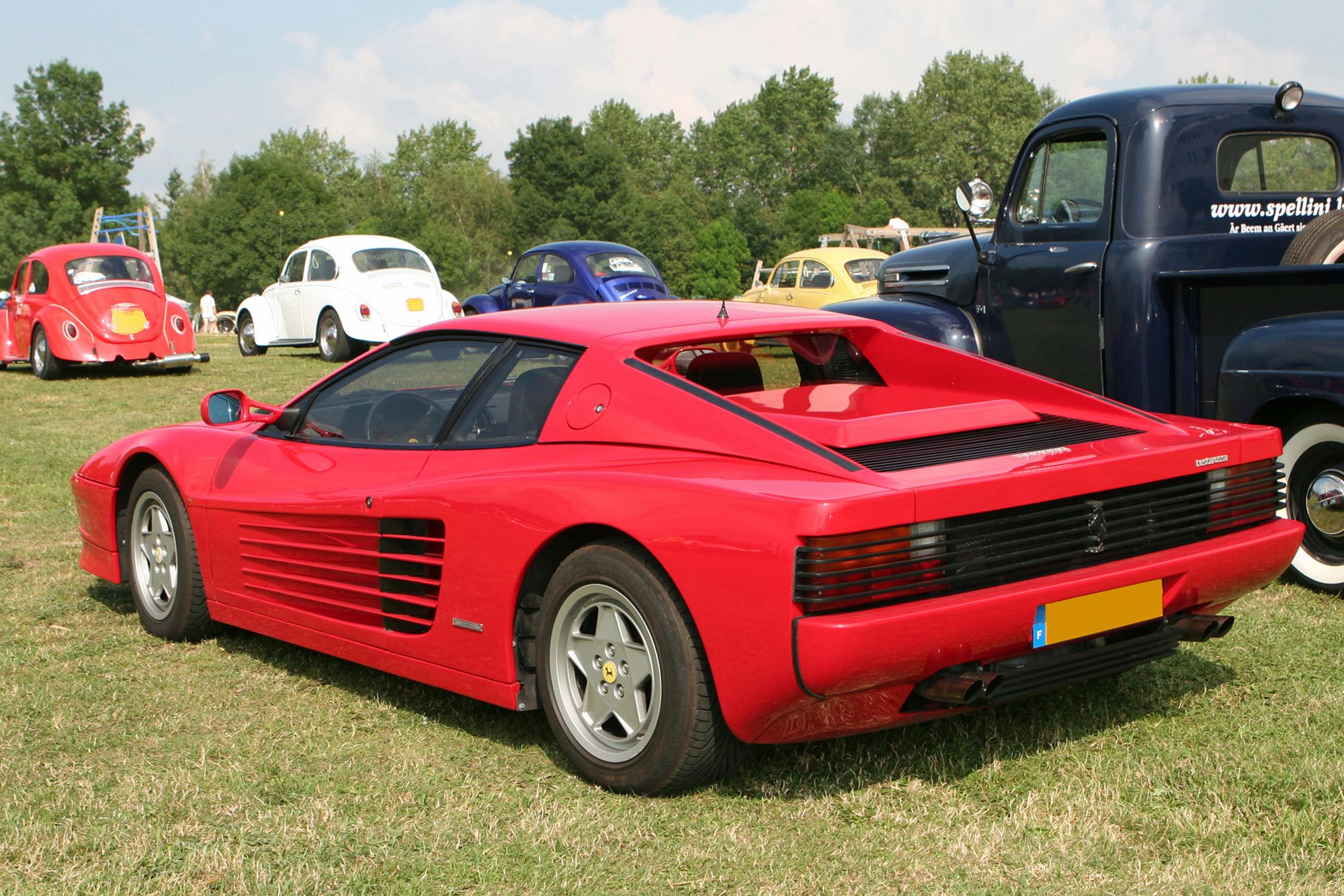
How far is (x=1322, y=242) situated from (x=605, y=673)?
4.06 metres

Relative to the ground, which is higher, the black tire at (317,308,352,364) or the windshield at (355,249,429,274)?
the windshield at (355,249,429,274)

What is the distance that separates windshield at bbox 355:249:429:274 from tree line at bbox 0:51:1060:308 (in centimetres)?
4405

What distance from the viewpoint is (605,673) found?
11.0 feet

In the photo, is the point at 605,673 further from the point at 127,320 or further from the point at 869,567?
the point at 127,320

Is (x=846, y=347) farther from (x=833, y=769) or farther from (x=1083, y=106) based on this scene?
(x=1083, y=106)

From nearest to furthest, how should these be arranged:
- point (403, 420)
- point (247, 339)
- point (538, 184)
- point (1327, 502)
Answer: point (403, 420)
point (1327, 502)
point (247, 339)
point (538, 184)

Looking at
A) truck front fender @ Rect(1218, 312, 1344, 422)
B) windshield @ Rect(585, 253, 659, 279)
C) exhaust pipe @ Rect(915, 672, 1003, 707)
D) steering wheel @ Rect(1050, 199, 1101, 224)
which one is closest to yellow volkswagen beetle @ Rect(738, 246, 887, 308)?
windshield @ Rect(585, 253, 659, 279)

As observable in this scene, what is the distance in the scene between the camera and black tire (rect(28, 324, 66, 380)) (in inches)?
626

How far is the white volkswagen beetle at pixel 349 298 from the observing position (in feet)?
57.8

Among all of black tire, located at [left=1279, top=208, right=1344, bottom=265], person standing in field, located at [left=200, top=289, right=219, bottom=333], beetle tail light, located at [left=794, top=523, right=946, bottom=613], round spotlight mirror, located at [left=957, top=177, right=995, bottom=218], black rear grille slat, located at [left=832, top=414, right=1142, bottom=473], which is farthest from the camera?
person standing in field, located at [left=200, top=289, right=219, bottom=333]

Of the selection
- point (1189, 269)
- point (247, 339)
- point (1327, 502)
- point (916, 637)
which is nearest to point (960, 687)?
point (916, 637)

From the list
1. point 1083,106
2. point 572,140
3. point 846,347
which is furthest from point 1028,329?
point 572,140

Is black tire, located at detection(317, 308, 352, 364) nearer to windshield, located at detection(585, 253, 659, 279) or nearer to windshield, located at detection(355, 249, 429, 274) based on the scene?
windshield, located at detection(355, 249, 429, 274)

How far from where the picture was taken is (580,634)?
11.3 feet
